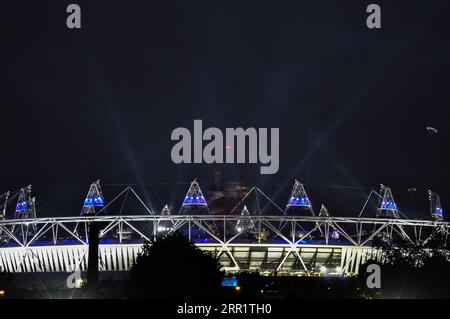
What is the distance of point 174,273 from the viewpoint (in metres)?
60.9

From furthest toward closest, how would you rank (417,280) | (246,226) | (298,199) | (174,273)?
(246,226)
(298,199)
(417,280)
(174,273)

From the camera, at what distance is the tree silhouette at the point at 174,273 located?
189ft

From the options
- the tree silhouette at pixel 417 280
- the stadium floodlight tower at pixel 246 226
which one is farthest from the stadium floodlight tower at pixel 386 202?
the tree silhouette at pixel 417 280

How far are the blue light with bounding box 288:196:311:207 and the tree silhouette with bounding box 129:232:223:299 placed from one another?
1833 inches

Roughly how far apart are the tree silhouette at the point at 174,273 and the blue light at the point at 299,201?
1833 inches

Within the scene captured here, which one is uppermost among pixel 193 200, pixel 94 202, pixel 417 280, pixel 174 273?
pixel 174 273

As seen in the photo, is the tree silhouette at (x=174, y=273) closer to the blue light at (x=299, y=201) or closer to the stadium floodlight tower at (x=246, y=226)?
the stadium floodlight tower at (x=246, y=226)

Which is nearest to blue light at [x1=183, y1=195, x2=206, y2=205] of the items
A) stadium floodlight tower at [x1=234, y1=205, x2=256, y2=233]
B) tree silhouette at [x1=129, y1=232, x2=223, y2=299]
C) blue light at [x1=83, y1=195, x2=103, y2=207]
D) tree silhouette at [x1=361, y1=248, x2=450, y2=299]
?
stadium floodlight tower at [x1=234, y1=205, x2=256, y2=233]

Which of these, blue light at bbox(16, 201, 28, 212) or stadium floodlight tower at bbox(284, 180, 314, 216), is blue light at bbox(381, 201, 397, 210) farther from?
blue light at bbox(16, 201, 28, 212)

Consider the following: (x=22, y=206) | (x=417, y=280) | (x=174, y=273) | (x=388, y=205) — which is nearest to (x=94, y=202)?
(x=22, y=206)

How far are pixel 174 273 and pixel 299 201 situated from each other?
60.1 m

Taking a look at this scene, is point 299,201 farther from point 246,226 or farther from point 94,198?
point 94,198
